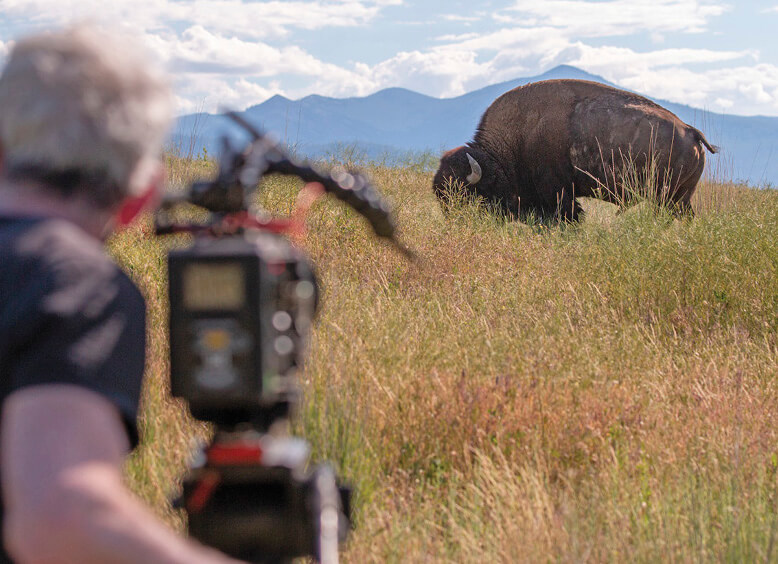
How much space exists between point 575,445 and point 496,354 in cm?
67

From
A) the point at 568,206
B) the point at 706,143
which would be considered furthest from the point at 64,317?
the point at 568,206

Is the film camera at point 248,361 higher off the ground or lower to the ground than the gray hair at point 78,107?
lower

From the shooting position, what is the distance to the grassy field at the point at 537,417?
2.52 m

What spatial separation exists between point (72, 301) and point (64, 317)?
2cm

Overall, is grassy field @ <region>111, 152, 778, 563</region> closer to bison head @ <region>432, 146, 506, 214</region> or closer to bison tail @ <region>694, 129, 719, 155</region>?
bison tail @ <region>694, 129, 719, 155</region>

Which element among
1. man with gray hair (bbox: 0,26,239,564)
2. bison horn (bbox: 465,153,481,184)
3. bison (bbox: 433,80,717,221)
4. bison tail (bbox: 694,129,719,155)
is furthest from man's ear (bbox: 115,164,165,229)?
bison horn (bbox: 465,153,481,184)

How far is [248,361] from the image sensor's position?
98cm

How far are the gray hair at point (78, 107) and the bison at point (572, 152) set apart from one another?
8312mm

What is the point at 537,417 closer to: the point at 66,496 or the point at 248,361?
the point at 248,361

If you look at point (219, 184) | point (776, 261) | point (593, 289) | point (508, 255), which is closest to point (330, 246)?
point (508, 255)

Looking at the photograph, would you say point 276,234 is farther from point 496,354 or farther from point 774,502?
point 496,354

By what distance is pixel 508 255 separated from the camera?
658 cm

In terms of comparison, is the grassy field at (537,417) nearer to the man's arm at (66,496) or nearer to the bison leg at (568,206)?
the man's arm at (66,496)

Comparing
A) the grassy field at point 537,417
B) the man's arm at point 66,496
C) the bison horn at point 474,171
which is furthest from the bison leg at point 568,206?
the man's arm at point 66,496
